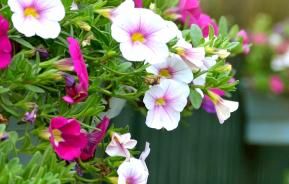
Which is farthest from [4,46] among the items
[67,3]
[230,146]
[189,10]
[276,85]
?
[276,85]

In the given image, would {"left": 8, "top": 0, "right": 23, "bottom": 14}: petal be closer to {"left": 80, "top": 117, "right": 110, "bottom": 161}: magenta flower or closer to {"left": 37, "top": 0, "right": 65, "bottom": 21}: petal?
{"left": 37, "top": 0, "right": 65, "bottom": 21}: petal

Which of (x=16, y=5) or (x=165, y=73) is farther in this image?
(x=165, y=73)

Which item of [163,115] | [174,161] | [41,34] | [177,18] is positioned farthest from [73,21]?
[174,161]

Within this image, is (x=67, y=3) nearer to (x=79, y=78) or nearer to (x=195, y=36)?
(x=79, y=78)

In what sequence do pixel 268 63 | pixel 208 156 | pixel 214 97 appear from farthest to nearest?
pixel 268 63, pixel 208 156, pixel 214 97

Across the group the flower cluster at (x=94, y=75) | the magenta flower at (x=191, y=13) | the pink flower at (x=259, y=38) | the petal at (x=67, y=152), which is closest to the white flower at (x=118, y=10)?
the flower cluster at (x=94, y=75)

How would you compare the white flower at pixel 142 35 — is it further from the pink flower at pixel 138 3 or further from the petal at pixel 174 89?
the pink flower at pixel 138 3

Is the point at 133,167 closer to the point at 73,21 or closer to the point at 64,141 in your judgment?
the point at 64,141
